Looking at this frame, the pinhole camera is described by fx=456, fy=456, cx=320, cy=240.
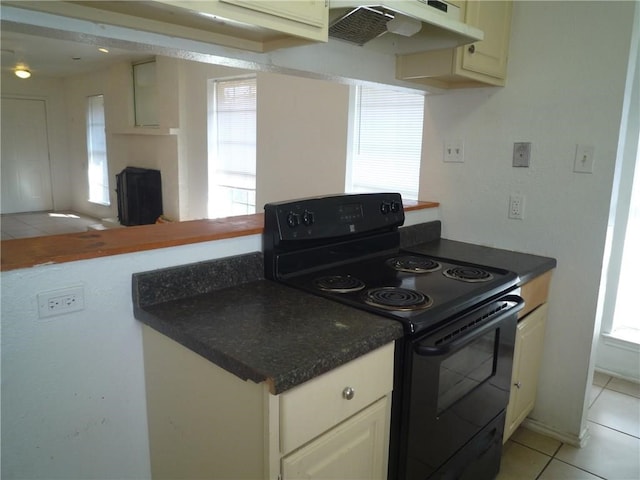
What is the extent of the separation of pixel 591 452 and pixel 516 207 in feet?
3.89

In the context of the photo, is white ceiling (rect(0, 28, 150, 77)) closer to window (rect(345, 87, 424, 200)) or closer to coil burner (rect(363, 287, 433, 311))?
window (rect(345, 87, 424, 200))

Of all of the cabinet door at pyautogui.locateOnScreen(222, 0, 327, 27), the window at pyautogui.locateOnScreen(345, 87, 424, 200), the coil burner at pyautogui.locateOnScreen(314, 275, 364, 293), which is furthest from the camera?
the window at pyautogui.locateOnScreen(345, 87, 424, 200)

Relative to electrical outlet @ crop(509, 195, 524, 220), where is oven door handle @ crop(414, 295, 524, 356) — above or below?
below

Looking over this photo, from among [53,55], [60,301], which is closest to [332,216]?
[60,301]

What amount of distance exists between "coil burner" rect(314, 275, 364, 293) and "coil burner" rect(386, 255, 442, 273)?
282mm

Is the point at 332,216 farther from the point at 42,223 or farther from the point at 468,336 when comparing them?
the point at 42,223

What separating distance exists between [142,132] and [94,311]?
5.38 meters

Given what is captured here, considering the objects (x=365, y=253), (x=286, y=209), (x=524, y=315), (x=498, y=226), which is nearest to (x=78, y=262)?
(x=286, y=209)

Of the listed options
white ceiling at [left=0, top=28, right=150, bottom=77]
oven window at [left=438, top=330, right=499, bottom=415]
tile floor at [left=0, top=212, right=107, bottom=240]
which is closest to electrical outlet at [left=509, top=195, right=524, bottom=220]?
oven window at [left=438, top=330, right=499, bottom=415]

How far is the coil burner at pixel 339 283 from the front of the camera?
5.04 feet

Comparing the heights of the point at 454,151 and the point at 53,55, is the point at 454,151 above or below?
below

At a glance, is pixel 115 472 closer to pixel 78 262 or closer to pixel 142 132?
pixel 78 262

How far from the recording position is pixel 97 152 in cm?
777

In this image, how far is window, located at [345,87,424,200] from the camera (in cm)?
342
